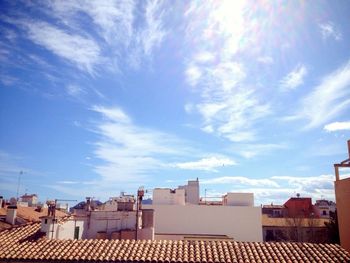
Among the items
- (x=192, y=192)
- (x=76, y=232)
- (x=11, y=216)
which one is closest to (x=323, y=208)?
(x=192, y=192)

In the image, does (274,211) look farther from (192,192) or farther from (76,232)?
(76,232)

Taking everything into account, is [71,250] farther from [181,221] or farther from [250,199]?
[250,199]

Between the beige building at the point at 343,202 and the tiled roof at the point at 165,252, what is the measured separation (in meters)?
2.34

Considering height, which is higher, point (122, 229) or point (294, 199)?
point (294, 199)

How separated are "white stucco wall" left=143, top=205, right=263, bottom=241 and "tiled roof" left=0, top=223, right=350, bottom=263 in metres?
17.9

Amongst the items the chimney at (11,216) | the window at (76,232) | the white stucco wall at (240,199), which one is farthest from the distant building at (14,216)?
the white stucco wall at (240,199)

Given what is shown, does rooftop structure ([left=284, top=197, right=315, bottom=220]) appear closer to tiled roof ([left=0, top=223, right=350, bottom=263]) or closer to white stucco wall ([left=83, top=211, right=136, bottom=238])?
white stucco wall ([left=83, top=211, right=136, bottom=238])

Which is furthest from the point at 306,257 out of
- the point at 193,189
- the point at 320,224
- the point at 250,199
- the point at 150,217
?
the point at 320,224

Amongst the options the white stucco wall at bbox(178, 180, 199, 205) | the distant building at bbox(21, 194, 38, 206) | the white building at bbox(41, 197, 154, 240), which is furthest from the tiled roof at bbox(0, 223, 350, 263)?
the distant building at bbox(21, 194, 38, 206)

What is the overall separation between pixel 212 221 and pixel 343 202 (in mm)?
17897

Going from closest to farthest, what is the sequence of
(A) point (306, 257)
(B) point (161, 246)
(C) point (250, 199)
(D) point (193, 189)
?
(A) point (306, 257) → (B) point (161, 246) → (C) point (250, 199) → (D) point (193, 189)

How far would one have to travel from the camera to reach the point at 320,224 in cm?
4484

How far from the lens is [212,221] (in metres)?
36.2

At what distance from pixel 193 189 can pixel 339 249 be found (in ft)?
88.7
